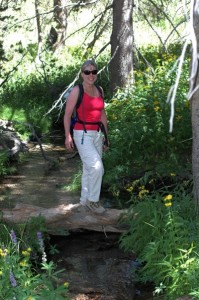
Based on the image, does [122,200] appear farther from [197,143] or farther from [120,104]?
[197,143]

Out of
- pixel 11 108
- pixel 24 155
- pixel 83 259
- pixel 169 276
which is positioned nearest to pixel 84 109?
pixel 83 259

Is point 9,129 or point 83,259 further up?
point 9,129

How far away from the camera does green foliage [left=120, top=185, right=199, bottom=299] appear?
464cm

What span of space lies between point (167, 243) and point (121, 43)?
6.09m

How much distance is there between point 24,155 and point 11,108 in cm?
290

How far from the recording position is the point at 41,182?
905cm

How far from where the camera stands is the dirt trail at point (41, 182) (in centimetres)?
799

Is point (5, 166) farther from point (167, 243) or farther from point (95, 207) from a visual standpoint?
point (167, 243)

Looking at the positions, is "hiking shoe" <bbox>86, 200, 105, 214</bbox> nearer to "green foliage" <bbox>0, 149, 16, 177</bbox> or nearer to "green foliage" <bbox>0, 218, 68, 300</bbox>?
"green foliage" <bbox>0, 218, 68, 300</bbox>

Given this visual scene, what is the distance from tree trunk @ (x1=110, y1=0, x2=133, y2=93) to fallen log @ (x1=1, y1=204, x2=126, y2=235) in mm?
4270

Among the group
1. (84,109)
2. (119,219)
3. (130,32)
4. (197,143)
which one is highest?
(130,32)

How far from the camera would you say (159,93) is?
8453mm

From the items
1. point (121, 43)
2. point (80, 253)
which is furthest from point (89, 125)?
point (121, 43)

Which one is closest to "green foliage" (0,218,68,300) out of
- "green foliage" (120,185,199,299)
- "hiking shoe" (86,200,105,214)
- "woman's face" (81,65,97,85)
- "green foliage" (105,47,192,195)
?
"green foliage" (120,185,199,299)
